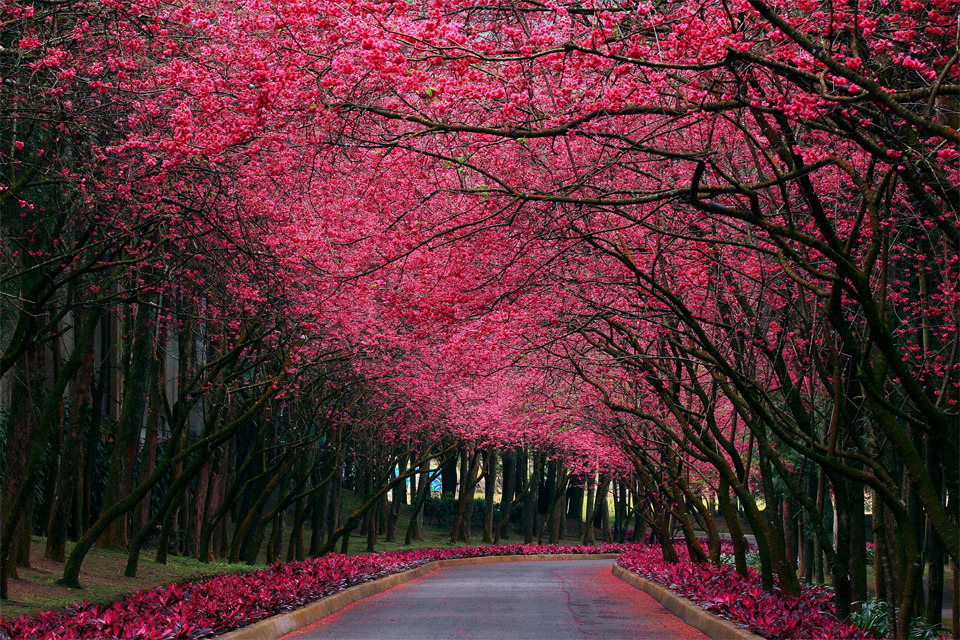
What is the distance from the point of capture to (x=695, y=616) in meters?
14.7

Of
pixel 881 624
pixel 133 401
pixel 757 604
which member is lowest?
pixel 881 624

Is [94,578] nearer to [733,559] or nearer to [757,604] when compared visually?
[757,604]

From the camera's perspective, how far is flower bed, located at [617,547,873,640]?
10.7m

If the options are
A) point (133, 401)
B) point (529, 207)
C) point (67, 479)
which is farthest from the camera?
point (133, 401)

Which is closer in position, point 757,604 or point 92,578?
point 757,604

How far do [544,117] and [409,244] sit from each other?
→ 135 inches

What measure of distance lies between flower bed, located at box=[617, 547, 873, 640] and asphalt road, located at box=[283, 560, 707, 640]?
1.87ft

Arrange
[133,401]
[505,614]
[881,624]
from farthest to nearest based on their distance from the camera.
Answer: [133,401], [505,614], [881,624]

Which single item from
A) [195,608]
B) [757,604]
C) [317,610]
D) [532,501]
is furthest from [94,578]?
[532,501]

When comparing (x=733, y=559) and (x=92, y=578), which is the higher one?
(x=733, y=559)

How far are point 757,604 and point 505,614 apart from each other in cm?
497

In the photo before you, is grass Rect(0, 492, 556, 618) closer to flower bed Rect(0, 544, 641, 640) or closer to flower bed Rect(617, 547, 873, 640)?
flower bed Rect(0, 544, 641, 640)

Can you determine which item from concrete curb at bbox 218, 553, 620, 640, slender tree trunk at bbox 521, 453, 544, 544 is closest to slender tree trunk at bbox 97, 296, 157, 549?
concrete curb at bbox 218, 553, 620, 640

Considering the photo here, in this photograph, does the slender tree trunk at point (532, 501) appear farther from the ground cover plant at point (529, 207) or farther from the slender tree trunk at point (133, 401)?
the slender tree trunk at point (133, 401)
